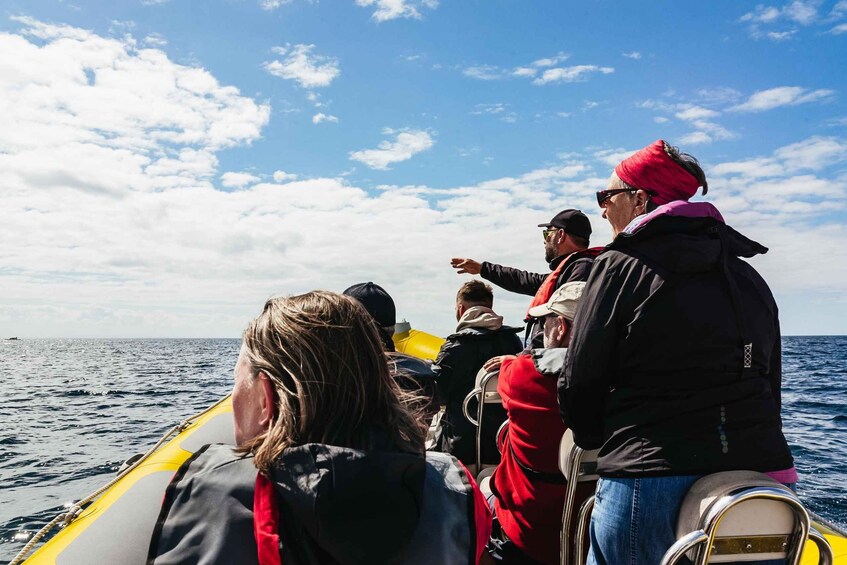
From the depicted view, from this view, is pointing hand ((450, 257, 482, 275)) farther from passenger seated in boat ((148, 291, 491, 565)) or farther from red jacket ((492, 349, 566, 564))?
passenger seated in boat ((148, 291, 491, 565))

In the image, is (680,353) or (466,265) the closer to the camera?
(680,353)

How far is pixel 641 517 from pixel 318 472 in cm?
99

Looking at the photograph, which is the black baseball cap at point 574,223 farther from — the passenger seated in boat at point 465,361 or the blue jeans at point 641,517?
the blue jeans at point 641,517

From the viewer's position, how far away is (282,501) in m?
1.11

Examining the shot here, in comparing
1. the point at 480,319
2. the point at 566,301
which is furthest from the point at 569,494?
the point at 480,319

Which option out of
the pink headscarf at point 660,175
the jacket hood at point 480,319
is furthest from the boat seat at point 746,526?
the jacket hood at point 480,319

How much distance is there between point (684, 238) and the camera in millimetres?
1686

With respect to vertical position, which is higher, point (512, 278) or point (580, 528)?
point (512, 278)

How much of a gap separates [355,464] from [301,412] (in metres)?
0.20

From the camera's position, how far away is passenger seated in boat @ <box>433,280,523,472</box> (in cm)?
385

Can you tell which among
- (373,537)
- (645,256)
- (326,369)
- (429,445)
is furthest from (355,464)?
(429,445)

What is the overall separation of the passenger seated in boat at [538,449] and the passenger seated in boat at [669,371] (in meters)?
0.48

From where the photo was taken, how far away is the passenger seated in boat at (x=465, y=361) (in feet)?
12.6

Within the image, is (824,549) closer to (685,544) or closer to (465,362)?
(685,544)
